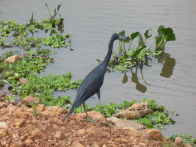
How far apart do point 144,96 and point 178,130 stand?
1.48 metres

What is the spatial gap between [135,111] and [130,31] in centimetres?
534

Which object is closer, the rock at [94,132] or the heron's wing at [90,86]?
the rock at [94,132]

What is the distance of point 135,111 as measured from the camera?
6.18 metres

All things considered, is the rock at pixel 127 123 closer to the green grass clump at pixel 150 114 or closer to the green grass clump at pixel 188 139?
the green grass clump at pixel 150 114

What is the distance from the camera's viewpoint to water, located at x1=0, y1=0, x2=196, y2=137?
285 inches

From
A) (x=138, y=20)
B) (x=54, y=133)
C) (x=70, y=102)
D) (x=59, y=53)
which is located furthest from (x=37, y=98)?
(x=138, y=20)

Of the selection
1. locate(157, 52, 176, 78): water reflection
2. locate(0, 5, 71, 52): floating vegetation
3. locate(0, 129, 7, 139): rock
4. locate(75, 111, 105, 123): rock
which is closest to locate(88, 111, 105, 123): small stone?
locate(75, 111, 105, 123): rock

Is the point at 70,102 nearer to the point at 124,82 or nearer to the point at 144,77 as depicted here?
the point at 124,82

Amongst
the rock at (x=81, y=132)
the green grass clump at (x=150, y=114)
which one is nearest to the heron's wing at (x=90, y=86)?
the rock at (x=81, y=132)

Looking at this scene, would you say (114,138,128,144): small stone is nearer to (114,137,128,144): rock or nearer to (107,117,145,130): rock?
(114,137,128,144): rock

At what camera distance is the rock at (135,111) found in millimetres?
6152

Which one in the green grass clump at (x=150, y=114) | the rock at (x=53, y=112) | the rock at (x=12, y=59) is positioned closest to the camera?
the rock at (x=53, y=112)

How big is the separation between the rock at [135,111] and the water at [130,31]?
23.8 inches

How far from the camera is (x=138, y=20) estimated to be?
12227 millimetres
